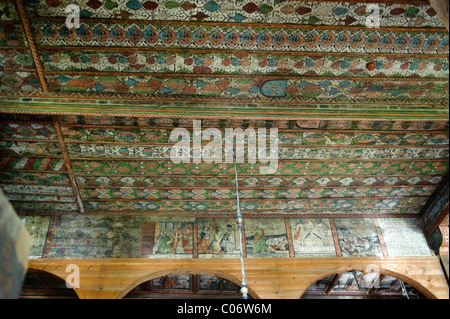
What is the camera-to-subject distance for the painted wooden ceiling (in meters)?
4.45

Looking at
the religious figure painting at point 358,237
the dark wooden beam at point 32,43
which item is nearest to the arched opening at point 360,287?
the religious figure painting at point 358,237

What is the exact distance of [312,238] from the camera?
7121 mm

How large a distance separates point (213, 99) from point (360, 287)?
6385 mm

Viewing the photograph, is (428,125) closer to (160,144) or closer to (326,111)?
(326,111)

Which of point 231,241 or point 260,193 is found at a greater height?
point 260,193

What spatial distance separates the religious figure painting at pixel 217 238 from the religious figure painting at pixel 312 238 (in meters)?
1.12

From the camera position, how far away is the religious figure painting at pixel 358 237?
23.1ft

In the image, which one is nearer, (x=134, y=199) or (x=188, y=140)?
(x=188, y=140)

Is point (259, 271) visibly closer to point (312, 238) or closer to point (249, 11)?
point (312, 238)

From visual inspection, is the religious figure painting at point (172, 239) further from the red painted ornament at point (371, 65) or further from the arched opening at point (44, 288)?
the red painted ornament at point (371, 65)

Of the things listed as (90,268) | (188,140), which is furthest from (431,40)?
(90,268)

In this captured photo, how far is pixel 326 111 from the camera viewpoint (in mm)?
5344

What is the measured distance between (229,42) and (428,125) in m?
3.45
